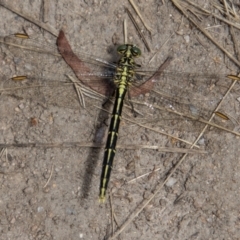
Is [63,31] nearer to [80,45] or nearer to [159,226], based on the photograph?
[80,45]

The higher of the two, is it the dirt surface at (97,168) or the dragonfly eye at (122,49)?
the dragonfly eye at (122,49)

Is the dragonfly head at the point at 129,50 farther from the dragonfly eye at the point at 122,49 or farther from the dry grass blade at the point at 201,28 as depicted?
the dry grass blade at the point at 201,28

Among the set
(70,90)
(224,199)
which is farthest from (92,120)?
(224,199)

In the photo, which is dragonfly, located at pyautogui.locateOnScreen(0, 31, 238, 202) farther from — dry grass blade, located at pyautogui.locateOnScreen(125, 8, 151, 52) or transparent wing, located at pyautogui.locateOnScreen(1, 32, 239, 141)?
dry grass blade, located at pyautogui.locateOnScreen(125, 8, 151, 52)

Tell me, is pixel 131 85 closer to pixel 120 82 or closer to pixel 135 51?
pixel 120 82

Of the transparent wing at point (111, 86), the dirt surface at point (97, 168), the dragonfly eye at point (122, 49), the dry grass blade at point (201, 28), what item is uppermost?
the dry grass blade at point (201, 28)

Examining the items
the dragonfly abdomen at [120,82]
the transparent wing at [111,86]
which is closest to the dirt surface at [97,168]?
the transparent wing at [111,86]

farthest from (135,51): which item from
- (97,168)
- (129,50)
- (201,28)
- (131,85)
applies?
(97,168)

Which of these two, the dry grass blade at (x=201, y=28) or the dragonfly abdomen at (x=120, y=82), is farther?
the dry grass blade at (x=201, y=28)

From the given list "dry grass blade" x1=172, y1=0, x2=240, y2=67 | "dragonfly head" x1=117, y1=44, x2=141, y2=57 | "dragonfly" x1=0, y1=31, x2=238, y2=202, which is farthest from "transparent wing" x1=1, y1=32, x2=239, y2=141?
"dry grass blade" x1=172, y1=0, x2=240, y2=67
